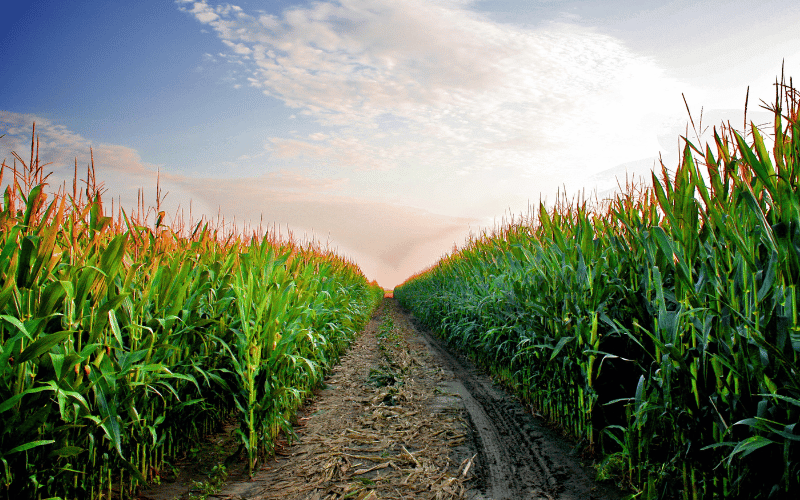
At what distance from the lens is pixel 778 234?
1.81 meters

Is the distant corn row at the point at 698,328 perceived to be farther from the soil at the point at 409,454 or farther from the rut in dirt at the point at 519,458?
the soil at the point at 409,454

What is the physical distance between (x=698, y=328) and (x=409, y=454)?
7.26ft

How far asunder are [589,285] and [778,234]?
4.54 ft

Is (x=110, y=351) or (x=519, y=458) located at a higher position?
(x=110, y=351)

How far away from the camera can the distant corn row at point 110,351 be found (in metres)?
2.01

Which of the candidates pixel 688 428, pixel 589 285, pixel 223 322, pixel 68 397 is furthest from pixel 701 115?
pixel 68 397

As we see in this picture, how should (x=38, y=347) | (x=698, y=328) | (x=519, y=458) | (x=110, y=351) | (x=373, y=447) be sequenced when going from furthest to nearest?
(x=373, y=447)
(x=519, y=458)
(x=110, y=351)
(x=698, y=328)
(x=38, y=347)

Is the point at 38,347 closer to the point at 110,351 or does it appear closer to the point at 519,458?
the point at 110,351

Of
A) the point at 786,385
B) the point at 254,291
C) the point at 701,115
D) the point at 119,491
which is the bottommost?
the point at 119,491

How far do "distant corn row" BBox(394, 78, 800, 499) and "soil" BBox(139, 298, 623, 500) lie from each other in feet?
1.35

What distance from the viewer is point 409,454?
3221 mm

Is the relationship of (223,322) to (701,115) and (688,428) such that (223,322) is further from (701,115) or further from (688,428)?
(701,115)

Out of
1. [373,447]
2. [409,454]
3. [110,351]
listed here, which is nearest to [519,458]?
[409,454]

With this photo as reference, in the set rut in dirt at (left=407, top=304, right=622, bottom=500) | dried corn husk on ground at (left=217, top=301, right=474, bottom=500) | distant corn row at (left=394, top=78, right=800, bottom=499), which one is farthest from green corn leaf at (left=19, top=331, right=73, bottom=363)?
distant corn row at (left=394, top=78, right=800, bottom=499)
